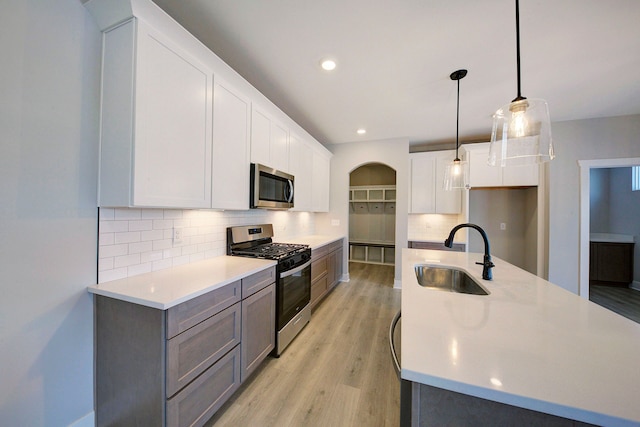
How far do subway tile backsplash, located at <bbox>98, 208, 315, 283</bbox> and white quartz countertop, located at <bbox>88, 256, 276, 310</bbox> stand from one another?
0.25ft

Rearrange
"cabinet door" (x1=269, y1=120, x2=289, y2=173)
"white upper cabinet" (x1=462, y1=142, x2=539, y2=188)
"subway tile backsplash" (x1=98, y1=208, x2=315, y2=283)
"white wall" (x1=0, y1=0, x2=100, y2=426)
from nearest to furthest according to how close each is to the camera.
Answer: "white wall" (x1=0, y1=0, x2=100, y2=426) → "subway tile backsplash" (x1=98, y1=208, x2=315, y2=283) → "cabinet door" (x1=269, y1=120, x2=289, y2=173) → "white upper cabinet" (x1=462, y1=142, x2=539, y2=188)

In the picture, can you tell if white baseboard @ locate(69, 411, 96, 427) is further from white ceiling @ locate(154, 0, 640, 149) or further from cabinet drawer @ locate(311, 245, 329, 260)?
white ceiling @ locate(154, 0, 640, 149)

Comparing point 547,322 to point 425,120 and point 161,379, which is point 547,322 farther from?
point 425,120

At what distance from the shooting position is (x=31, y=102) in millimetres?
1129

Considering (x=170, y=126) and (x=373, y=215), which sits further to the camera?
(x=373, y=215)

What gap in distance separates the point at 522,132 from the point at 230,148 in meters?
2.01

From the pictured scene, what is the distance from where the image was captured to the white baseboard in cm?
129

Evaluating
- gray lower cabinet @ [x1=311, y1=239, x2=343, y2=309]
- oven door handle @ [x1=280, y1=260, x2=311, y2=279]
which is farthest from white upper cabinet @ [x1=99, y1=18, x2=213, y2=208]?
gray lower cabinet @ [x1=311, y1=239, x2=343, y2=309]

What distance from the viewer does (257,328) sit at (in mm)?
1776

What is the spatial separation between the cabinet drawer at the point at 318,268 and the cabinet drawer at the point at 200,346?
145 centimetres

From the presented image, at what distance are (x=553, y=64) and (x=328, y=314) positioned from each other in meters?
3.38

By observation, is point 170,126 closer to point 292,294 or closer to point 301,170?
point 292,294

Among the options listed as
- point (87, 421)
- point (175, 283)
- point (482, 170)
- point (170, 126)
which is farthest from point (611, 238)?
point (87, 421)

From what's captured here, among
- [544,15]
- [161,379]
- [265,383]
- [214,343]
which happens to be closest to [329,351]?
[265,383]
